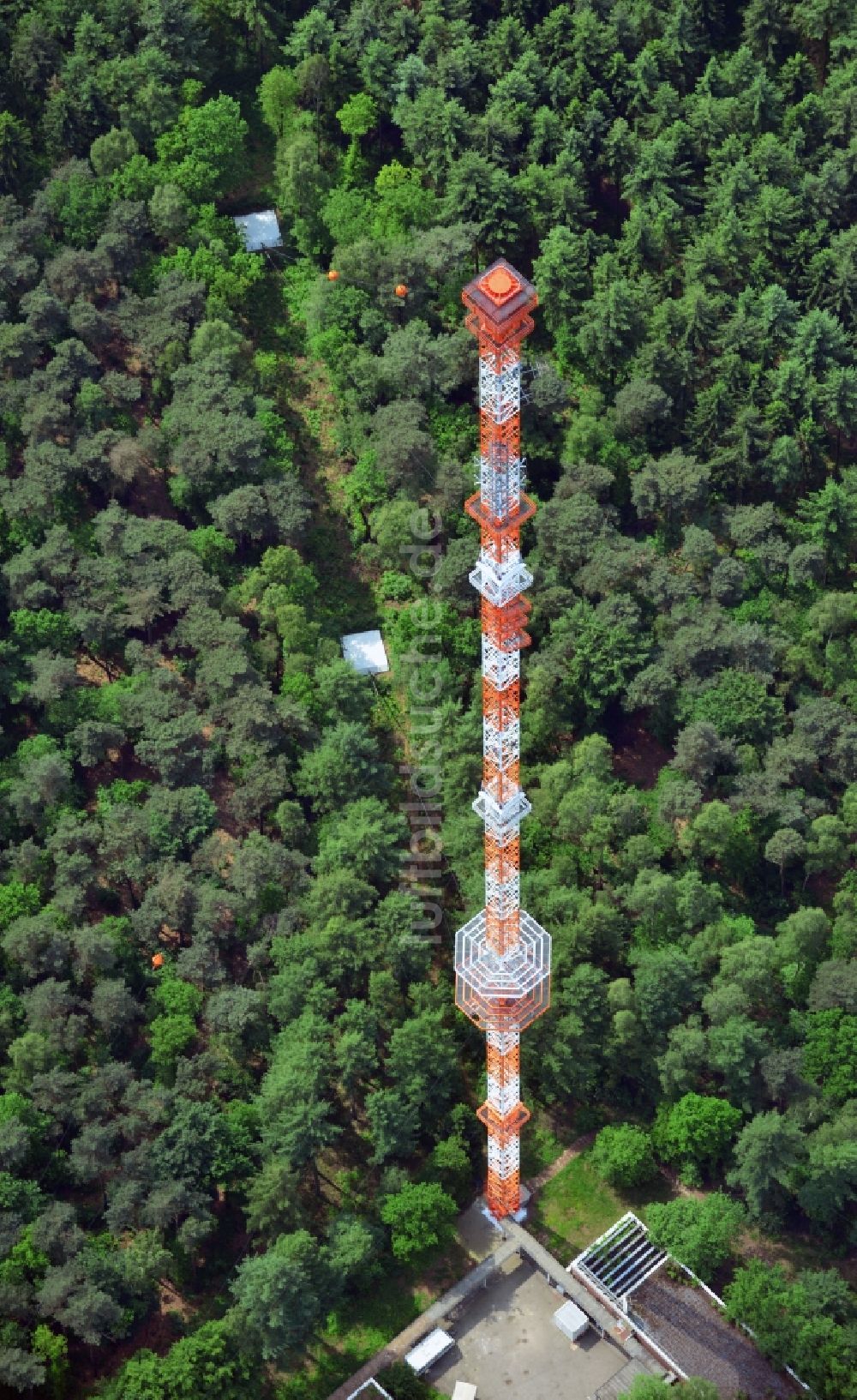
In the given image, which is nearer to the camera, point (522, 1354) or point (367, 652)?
point (522, 1354)

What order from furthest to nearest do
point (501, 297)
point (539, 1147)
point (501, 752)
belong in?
point (539, 1147) < point (501, 752) < point (501, 297)

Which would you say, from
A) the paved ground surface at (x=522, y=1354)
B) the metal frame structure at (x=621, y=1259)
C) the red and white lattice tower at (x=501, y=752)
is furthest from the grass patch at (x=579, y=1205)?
the paved ground surface at (x=522, y=1354)

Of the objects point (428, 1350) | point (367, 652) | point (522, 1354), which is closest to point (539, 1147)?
point (522, 1354)

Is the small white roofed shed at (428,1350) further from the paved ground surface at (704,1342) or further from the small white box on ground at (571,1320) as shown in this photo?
the paved ground surface at (704,1342)

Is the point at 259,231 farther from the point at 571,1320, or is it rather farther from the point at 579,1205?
the point at 571,1320

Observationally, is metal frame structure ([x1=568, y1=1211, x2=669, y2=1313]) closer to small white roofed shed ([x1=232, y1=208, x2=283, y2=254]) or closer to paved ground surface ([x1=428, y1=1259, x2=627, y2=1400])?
paved ground surface ([x1=428, y1=1259, x2=627, y2=1400])

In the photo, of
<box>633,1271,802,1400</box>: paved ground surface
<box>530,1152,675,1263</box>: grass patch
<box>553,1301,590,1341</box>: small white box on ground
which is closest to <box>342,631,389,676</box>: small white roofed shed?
<box>530,1152,675,1263</box>: grass patch
